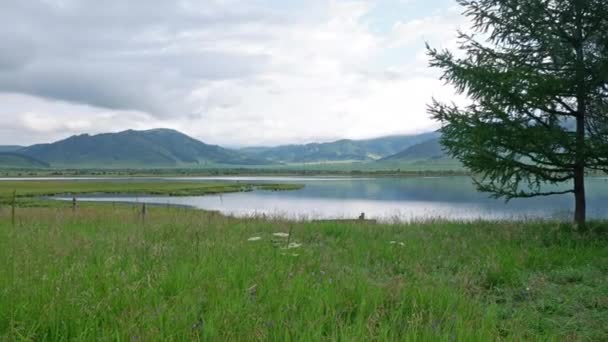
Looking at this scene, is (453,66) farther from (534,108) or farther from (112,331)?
(112,331)

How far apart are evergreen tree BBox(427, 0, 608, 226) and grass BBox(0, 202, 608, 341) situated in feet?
13.1

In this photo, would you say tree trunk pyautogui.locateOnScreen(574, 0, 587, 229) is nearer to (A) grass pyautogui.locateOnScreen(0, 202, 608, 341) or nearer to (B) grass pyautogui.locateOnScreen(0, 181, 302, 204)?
(A) grass pyautogui.locateOnScreen(0, 202, 608, 341)

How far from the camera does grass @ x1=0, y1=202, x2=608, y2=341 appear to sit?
3400mm

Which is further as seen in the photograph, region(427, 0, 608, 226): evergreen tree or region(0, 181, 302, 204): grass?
region(0, 181, 302, 204): grass

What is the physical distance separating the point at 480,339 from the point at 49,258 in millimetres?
5262

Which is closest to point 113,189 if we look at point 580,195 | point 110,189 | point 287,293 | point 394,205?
point 110,189

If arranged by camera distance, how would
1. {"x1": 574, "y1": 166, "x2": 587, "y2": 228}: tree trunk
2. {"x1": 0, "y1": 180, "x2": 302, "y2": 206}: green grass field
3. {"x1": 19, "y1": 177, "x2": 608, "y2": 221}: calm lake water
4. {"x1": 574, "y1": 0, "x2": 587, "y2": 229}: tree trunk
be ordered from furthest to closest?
{"x1": 0, "y1": 180, "x2": 302, "y2": 206}: green grass field
{"x1": 19, "y1": 177, "x2": 608, "y2": 221}: calm lake water
{"x1": 574, "y1": 166, "x2": 587, "y2": 228}: tree trunk
{"x1": 574, "y1": 0, "x2": 587, "y2": 229}: tree trunk

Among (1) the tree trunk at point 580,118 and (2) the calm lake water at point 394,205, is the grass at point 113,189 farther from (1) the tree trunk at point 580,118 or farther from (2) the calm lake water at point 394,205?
(1) the tree trunk at point 580,118

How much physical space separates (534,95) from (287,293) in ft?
32.9

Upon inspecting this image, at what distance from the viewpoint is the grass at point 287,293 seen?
3.40 m

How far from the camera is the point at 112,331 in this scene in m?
3.24

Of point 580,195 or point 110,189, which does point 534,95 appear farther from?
point 110,189

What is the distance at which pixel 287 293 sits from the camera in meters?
4.38

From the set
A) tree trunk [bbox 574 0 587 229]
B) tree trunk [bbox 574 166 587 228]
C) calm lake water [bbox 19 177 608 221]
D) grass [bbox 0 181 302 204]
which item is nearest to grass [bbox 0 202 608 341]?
tree trunk [bbox 574 0 587 229]
